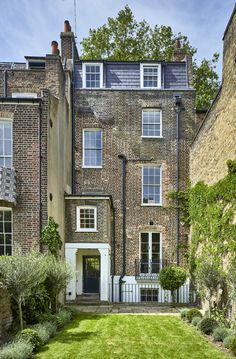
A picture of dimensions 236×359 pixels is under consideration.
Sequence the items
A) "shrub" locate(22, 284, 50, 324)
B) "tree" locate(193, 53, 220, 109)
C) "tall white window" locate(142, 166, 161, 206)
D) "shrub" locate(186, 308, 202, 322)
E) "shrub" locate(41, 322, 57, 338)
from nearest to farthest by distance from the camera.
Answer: "shrub" locate(41, 322, 57, 338) < "shrub" locate(22, 284, 50, 324) < "shrub" locate(186, 308, 202, 322) < "tall white window" locate(142, 166, 161, 206) < "tree" locate(193, 53, 220, 109)

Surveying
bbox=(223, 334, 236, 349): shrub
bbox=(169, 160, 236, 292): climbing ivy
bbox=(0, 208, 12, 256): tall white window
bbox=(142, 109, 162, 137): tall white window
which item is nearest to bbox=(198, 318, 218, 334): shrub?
bbox=(223, 334, 236, 349): shrub

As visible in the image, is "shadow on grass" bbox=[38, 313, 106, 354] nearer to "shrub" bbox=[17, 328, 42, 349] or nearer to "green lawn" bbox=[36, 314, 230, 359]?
"green lawn" bbox=[36, 314, 230, 359]

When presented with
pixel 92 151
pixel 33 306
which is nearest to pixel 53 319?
pixel 33 306

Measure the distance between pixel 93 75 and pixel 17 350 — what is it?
16.8 metres

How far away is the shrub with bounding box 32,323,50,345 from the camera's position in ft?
34.3

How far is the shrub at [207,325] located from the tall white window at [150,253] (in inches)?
335

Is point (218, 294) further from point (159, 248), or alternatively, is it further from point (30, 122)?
point (30, 122)

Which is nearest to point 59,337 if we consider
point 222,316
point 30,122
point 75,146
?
point 222,316

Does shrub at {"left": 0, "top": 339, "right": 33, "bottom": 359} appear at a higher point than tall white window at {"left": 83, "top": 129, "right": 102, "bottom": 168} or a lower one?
lower

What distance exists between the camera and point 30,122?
15750mm

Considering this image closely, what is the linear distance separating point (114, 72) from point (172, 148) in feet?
19.1

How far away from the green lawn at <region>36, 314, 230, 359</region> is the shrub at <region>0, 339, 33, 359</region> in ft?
1.19

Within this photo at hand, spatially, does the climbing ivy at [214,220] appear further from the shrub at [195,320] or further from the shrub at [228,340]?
the shrub at [228,340]

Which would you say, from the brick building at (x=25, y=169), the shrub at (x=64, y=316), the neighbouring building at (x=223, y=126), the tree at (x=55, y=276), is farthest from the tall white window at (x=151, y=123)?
the shrub at (x=64, y=316)
